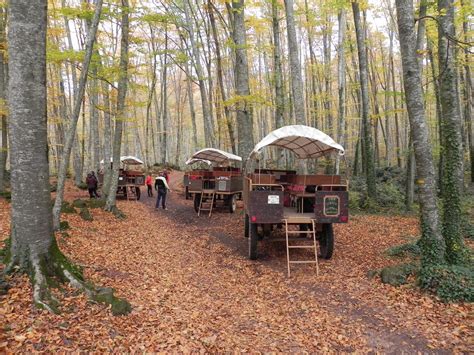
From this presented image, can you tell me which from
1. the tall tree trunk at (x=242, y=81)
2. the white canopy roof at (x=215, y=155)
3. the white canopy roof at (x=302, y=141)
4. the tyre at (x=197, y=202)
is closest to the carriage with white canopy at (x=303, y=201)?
the white canopy roof at (x=302, y=141)

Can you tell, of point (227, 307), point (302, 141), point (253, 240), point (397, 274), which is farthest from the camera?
point (302, 141)

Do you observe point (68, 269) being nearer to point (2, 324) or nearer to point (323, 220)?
point (2, 324)

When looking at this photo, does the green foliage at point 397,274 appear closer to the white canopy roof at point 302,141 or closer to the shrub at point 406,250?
the shrub at point 406,250

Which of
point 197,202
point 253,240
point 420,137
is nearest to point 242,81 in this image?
point 197,202

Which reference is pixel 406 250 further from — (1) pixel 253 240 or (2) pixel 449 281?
(1) pixel 253 240

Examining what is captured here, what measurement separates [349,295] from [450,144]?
345cm

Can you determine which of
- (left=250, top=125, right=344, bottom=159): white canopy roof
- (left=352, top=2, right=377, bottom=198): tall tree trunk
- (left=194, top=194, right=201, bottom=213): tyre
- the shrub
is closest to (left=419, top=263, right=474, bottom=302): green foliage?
the shrub

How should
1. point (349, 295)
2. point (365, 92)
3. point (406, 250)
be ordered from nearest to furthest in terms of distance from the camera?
point (349, 295) → point (406, 250) → point (365, 92)

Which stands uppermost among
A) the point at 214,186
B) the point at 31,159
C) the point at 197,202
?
the point at 31,159

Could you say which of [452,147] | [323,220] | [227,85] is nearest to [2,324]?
[323,220]

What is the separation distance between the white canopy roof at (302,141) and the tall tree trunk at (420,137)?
1.64 meters

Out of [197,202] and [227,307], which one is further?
[197,202]

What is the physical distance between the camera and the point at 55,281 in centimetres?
402

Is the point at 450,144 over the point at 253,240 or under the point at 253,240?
over
